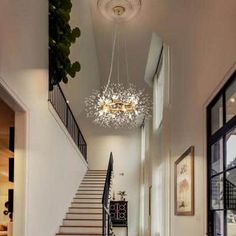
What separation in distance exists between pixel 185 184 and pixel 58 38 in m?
3.36

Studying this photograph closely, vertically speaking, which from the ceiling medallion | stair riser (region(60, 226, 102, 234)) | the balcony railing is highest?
the ceiling medallion

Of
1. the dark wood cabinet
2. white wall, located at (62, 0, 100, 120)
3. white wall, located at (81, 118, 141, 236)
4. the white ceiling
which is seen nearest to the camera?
white wall, located at (62, 0, 100, 120)

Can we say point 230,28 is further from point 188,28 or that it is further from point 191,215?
point 191,215

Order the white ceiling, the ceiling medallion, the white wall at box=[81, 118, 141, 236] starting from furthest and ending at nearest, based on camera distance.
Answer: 1. the white wall at box=[81, 118, 141, 236]
2. the white ceiling
3. the ceiling medallion

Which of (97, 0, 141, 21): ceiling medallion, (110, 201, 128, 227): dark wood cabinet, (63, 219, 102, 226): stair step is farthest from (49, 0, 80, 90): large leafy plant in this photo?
(110, 201, 128, 227): dark wood cabinet

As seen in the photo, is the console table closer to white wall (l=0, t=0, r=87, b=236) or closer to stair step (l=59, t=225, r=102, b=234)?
stair step (l=59, t=225, r=102, b=234)

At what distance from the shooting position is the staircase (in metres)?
8.82

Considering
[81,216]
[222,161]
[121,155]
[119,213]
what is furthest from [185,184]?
[121,155]

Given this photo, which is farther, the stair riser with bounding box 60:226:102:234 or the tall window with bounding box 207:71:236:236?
the stair riser with bounding box 60:226:102:234

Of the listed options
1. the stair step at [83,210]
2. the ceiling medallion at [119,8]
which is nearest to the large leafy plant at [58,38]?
the ceiling medallion at [119,8]

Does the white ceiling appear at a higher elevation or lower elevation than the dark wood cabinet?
higher

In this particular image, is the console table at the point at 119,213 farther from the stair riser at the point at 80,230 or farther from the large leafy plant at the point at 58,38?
the large leafy plant at the point at 58,38

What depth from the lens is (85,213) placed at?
9836mm

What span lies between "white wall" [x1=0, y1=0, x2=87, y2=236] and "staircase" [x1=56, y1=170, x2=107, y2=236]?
631 millimetres
